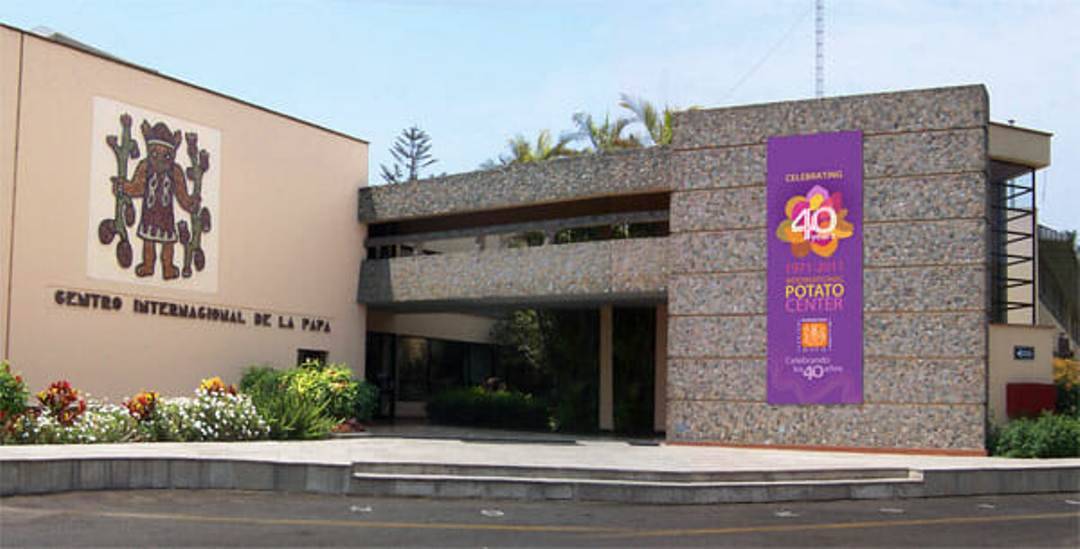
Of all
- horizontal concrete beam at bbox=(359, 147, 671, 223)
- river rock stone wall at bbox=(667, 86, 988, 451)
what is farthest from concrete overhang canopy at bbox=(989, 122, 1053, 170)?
horizontal concrete beam at bbox=(359, 147, 671, 223)

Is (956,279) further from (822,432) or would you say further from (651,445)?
(651,445)

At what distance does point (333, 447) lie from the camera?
703 inches

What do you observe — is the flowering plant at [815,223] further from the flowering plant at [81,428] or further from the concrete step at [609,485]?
the flowering plant at [81,428]

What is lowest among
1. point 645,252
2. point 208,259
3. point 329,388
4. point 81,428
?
point 81,428

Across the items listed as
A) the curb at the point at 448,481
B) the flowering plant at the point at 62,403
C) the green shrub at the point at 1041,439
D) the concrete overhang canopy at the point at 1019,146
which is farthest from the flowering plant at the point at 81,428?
the concrete overhang canopy at the point at 1019,146

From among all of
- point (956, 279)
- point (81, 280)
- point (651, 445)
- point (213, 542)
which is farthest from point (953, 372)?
point (81, 280)

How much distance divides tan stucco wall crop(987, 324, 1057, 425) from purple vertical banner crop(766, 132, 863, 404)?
7.53 feet

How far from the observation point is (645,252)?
21.5 meters

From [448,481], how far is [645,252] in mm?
8733

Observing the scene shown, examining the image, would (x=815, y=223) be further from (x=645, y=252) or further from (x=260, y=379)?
(x=260, y=379)

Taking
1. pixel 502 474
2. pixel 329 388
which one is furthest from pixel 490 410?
pixel 502 474

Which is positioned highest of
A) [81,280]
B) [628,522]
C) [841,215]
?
[841,215]

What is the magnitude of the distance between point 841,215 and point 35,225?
45.0 ft

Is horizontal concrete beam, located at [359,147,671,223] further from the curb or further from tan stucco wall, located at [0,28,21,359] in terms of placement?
tan stucco wall, located at [0,28,21,359]
